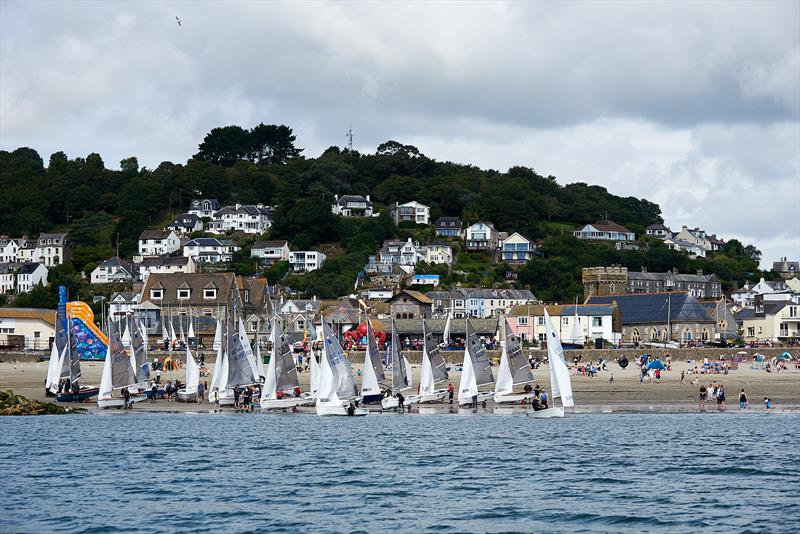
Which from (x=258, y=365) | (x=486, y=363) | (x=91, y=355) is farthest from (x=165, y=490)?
(x=91, y=355)

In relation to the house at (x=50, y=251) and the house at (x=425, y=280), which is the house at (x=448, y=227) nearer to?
the house at (x=425, y=280)

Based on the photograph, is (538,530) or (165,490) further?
(165,490)

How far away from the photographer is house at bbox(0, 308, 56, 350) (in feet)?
283

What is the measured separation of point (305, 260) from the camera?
144 m

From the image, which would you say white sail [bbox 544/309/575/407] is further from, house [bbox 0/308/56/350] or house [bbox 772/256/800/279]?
house [bbox 772/256/800/279]

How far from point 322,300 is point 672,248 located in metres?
58.5

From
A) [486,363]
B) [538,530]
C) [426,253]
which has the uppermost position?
[426,253]

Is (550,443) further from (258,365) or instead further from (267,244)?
(267,244)

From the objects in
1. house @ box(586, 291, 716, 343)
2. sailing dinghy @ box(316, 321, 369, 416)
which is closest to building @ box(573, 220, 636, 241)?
house @ box(586, 291, 716, 343)

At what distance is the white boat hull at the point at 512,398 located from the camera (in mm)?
54656

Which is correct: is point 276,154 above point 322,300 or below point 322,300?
above

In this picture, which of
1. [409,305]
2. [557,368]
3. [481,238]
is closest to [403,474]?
[557,368]

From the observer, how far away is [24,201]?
169750mm

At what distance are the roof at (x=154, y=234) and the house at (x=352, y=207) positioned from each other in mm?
23307
